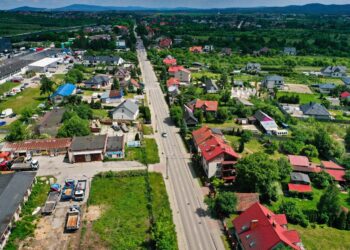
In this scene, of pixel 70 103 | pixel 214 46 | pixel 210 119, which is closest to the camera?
Answer: pixel 210 119

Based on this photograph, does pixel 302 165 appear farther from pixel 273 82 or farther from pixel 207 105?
pixel 273 82

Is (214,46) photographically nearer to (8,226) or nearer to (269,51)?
(269,51)

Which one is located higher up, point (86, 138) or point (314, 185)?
point (86, 138)

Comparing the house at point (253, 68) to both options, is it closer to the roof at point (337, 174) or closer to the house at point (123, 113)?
the house at point (123, 113)

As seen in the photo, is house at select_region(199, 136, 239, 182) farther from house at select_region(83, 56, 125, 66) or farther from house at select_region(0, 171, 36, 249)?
house at select_region(83, 56, 125, 66)

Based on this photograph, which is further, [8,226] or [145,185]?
[145,185]

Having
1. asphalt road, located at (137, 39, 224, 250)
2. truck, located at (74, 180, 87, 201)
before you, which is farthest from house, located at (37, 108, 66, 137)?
asphalt road, located at (137, 39, 224, 250)

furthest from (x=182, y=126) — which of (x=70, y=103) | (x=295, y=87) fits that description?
(x=295, y=87)

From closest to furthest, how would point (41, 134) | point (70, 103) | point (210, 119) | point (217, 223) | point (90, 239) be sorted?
point (90, 239), point (217, 223), point (41, 134), point (210, 119), point (70, 103)
